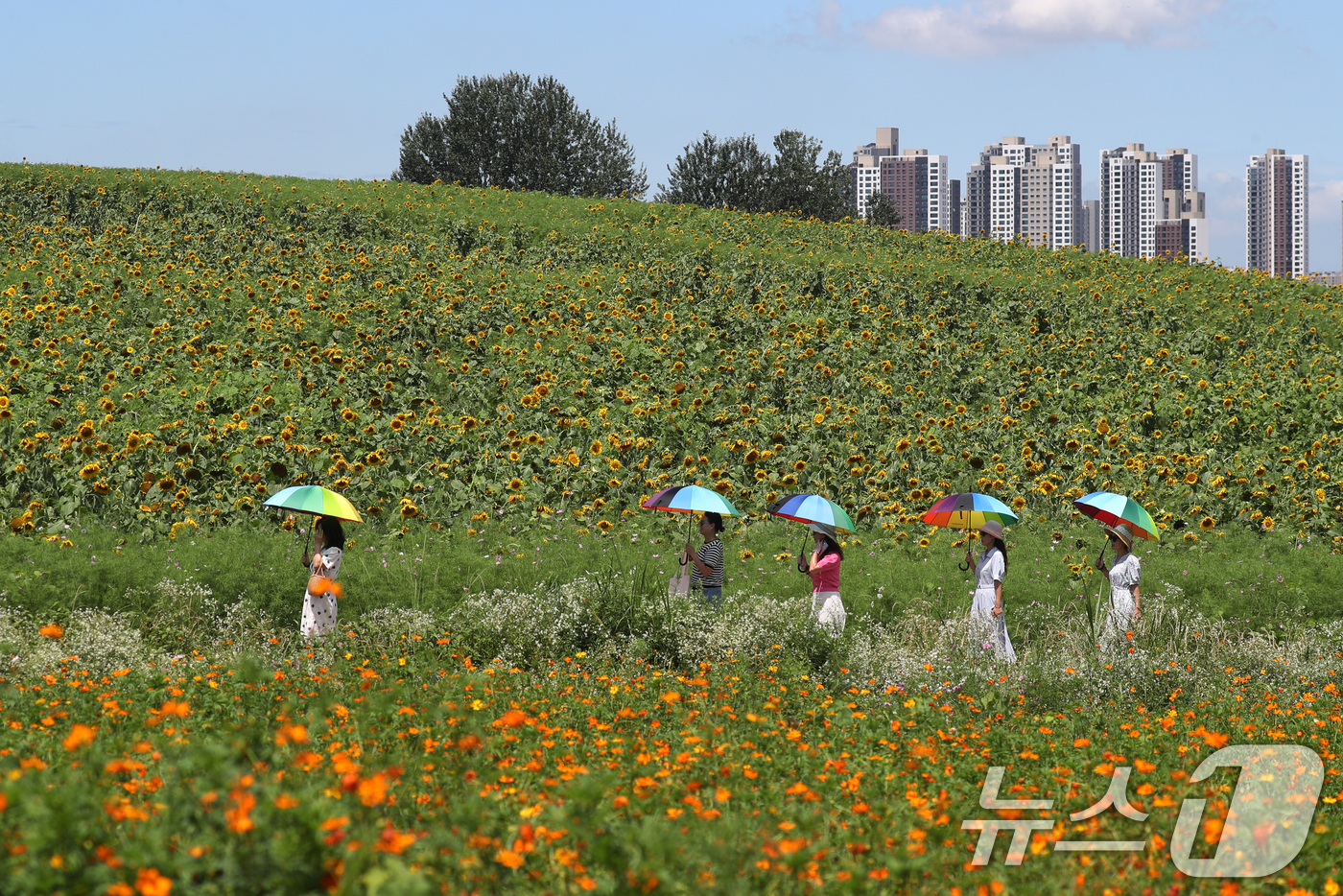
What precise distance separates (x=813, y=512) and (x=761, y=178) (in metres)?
43.4

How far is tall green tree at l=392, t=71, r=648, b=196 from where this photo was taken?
4941 centimetres

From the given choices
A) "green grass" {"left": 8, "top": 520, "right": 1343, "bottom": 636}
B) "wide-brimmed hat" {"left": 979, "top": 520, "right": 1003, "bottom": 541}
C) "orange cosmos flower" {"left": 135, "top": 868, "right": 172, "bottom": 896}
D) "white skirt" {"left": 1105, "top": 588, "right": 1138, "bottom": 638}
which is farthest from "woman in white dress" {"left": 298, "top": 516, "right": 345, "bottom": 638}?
"white skirt" {"left": 1105, "top": 588, "right": 1138, "bottom": 638}

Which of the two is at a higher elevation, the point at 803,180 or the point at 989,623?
the point at 803,180

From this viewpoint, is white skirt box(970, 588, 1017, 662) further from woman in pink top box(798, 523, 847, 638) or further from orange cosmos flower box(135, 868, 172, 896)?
orange cosmos flower box(135, 868, 172, 896)

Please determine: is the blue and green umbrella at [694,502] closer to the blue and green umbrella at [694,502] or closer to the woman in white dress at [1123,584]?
the blue and green umbrella at [694,502]

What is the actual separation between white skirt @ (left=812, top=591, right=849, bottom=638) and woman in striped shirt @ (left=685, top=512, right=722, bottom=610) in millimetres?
829

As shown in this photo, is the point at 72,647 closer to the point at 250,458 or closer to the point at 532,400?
the point at 250,458

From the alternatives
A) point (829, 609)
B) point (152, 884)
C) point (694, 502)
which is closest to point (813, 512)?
point (829, 609)

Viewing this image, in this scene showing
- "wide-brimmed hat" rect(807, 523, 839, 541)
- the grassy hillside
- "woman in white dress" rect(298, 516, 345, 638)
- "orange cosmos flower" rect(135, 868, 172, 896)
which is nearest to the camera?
"orange cosmos flower" rect(135, 868, 172, 896)

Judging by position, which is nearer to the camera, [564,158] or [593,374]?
[593,374]

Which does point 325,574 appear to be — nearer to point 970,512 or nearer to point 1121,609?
point 970,512

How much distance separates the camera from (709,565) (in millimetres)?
9367

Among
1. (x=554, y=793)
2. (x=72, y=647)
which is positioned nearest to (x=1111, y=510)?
(x=554, y=793)

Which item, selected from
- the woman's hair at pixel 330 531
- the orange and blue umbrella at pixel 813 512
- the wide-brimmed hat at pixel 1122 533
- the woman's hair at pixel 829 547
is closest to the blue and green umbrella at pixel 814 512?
the orange and blue umbrella at pixel 813 512
